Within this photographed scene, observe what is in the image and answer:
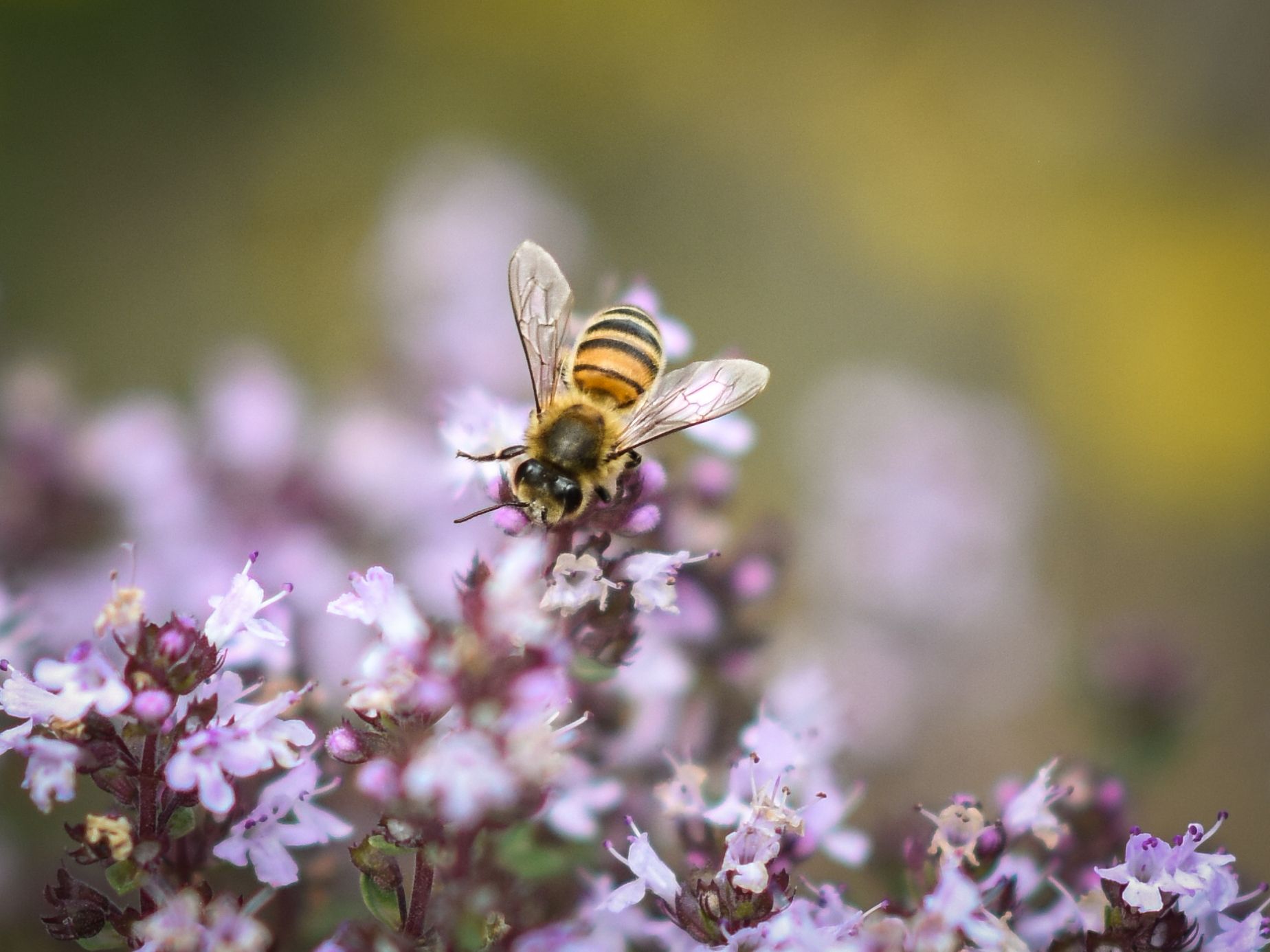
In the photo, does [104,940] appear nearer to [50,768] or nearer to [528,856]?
[50,768]

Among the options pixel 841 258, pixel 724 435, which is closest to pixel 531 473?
pixel 724 435

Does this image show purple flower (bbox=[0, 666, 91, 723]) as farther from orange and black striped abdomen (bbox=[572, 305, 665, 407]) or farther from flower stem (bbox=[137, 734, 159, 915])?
orange and black striped abdomen (bbox=[572, 305, 665, 407])

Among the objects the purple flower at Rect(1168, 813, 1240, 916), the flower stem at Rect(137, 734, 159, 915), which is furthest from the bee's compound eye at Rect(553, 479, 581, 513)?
the purple flower at Rect(1168, 813, 1240, 916)

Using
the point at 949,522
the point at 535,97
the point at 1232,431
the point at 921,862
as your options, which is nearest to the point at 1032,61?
the point at 1232,431

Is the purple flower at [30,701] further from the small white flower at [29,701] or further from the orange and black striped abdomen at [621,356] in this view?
the orange and black striped abdomen at [621,356]

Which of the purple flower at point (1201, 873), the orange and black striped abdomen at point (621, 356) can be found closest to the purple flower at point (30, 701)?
the orange and black striped abdomen at point (621, 356)
